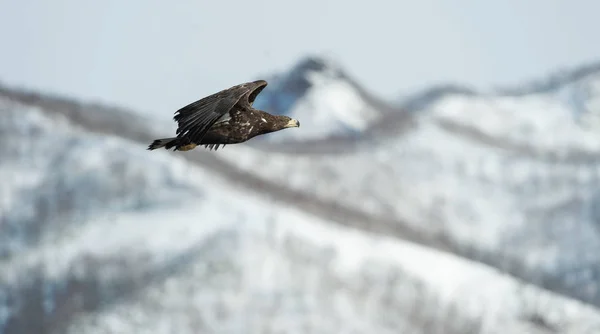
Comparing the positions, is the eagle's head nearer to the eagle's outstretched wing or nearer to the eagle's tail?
the eagle's outstretched wing

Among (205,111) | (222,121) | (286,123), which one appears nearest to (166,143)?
(205,111)

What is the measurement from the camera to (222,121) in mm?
41281

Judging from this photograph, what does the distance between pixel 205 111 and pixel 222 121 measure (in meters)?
1.88

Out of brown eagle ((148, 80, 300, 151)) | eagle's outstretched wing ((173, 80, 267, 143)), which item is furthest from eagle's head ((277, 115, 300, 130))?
eagle's outstretched wing ((173, 80, 267, 143))

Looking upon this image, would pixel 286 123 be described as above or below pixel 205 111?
above

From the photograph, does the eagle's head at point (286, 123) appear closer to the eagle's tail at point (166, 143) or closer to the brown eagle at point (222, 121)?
the brown eagle at point (222, 121)

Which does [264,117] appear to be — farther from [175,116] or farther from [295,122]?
[175,116]

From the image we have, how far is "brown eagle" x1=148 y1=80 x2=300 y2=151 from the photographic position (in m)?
38.3

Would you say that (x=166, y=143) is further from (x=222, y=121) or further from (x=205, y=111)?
(x=222, y=121)

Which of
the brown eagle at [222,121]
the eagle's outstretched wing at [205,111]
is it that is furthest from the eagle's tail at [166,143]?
the eagle's outstretched wing at [205,111]

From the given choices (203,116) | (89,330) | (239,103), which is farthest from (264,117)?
(89,330)

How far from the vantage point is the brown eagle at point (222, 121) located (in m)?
38.3

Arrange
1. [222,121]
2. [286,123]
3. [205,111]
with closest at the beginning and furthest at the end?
[205,111], [222,121], [286,123]

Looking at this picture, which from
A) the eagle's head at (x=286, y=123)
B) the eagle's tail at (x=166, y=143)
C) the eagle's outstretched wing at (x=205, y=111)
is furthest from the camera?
the eagle's head at (x=286, y=123)
